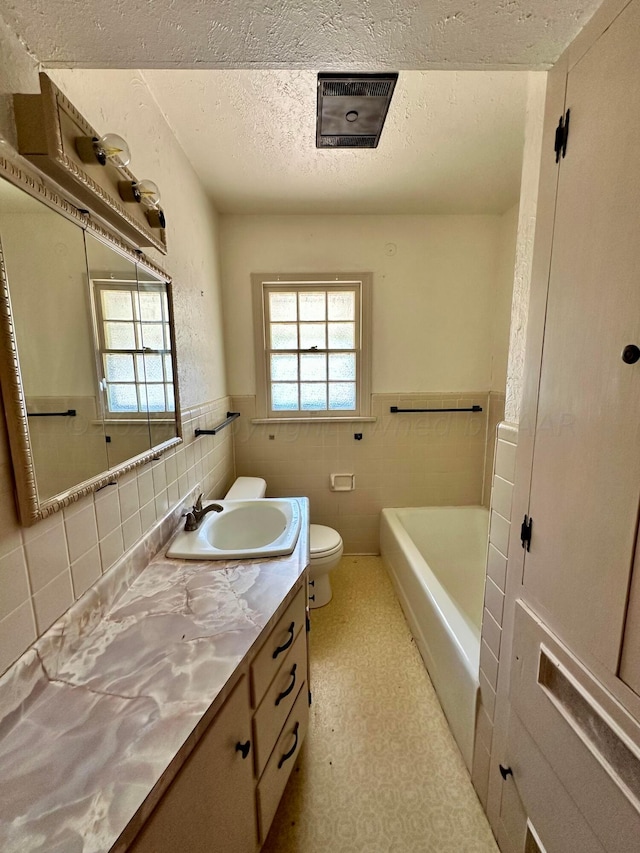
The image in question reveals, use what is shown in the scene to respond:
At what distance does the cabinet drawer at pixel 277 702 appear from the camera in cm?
84

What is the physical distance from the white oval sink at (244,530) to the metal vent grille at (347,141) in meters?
1.68

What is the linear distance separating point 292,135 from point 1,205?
4.31ft

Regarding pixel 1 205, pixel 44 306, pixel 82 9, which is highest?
pixel 82 9

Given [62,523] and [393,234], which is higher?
[393,234]

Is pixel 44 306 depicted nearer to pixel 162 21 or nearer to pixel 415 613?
pixel 162 21

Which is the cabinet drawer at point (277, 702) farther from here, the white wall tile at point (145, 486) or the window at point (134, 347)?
the window at point (134, 347)

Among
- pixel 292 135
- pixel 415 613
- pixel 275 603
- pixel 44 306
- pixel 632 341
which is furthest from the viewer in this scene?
pixel 415 613

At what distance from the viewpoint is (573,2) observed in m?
0.62

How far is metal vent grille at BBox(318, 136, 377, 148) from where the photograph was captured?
1.42 meters

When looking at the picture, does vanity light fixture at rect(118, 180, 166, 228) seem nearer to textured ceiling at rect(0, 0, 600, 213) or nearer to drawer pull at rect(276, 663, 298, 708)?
textured ceiling at rect(0, 0, 600, 213)

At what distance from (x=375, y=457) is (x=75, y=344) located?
197 cm

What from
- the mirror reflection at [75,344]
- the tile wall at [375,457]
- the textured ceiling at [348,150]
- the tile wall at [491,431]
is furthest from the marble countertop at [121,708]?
the tile wall at [491,431]

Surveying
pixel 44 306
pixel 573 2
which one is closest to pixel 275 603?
pixel 44 306

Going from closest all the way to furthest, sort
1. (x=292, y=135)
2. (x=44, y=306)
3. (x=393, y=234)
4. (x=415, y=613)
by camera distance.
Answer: (x=44, y=306)
(x=292, y=135)
(x=415, y=613)
(x=393, y=234)
